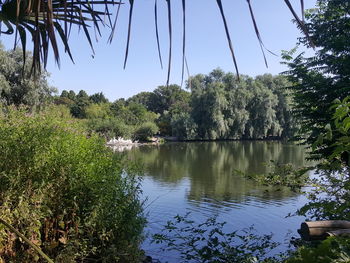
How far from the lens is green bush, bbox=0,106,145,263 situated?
9.89 ft

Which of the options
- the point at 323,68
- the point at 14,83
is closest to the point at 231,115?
the point at 14,83

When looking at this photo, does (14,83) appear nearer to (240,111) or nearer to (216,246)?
(216,246)

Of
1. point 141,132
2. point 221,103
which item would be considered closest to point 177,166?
point 221,103

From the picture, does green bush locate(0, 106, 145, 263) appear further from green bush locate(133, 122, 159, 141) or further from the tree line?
green bush locate(133, 122, 159, 141)

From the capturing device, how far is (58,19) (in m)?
1.08

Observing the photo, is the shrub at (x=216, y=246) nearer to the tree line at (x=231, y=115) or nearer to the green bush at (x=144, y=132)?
the tree line at (x=231, y=115)

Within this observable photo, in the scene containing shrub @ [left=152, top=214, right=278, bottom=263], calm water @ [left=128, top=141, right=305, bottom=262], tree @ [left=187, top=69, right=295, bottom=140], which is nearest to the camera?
shrub @ [left=152, top=214, right=278, bottom=263]

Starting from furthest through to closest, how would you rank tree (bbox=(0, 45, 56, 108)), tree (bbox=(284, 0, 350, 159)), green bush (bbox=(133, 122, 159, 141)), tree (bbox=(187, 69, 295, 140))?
green bush (bbox=(133, 122, 159, 141)) → tree (bbox=(187, 69, 295, 140)) → tree (bbox=(0, 45, 56, 108)) → tree (bbox=(284, 0, 350, 159))

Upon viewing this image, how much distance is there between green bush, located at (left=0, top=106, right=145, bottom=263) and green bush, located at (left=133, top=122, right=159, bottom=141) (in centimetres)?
3471

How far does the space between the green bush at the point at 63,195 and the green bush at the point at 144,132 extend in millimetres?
34706

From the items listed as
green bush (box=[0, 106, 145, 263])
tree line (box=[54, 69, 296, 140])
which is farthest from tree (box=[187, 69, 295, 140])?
green bush (box=[0, 106, 145, 263])

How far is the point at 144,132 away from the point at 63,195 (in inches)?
1405

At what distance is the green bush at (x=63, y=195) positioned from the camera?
119 inches

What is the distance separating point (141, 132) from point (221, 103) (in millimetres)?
9398
